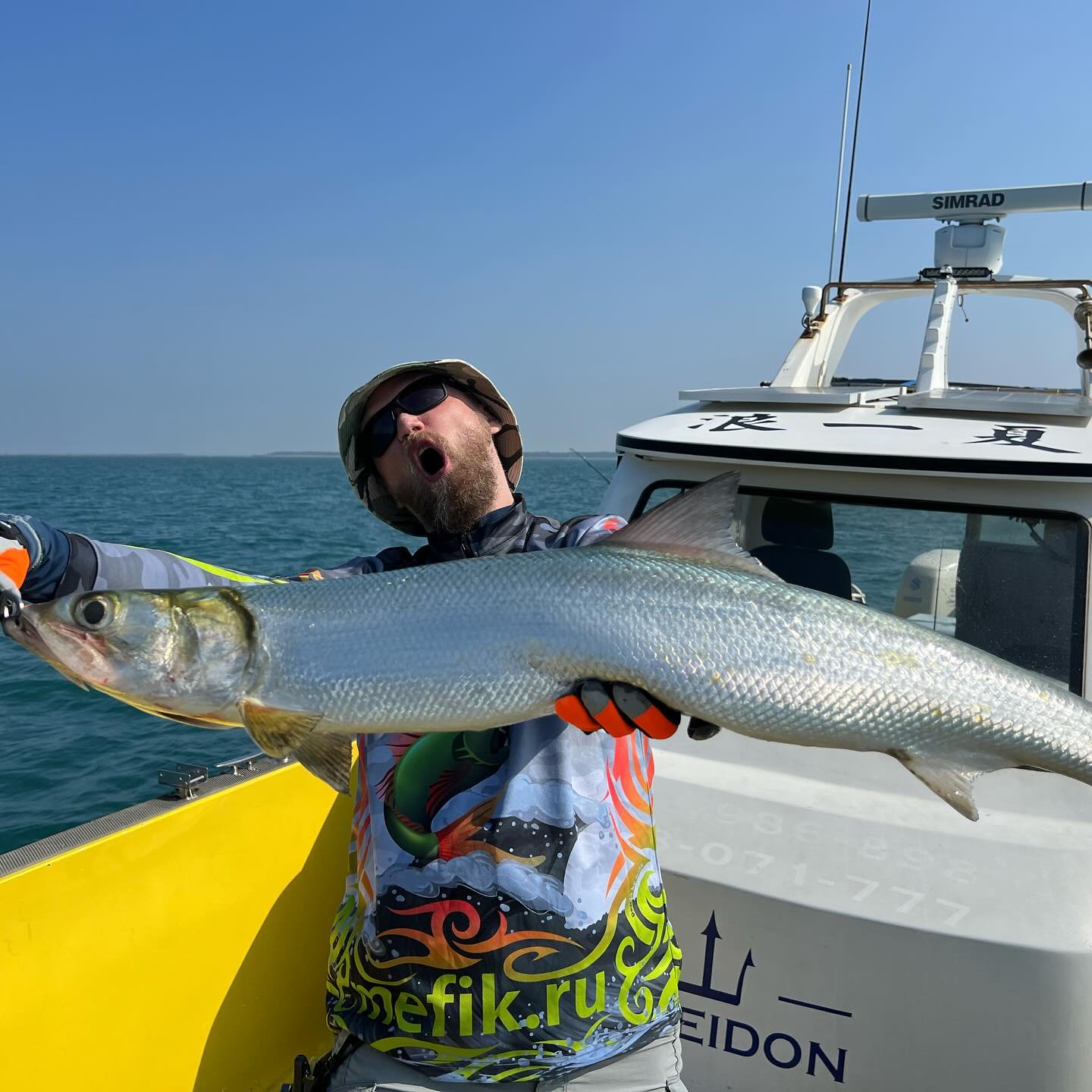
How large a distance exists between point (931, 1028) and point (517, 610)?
185 centimetres

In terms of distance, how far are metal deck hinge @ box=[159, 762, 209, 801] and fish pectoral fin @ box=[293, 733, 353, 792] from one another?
Answer: 1.57m

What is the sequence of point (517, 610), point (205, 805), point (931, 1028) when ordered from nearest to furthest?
point (517, 610) → point (931, 1028) → point (205, 805)

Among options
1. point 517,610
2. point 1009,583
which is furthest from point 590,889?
point 1009,583

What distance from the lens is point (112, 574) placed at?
2.49 meters

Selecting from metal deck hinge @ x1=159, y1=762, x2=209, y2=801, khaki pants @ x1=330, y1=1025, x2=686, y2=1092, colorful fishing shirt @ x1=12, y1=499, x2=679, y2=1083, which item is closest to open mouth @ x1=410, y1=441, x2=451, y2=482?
colorful fishing shirt @ x1=12, y1=499, x2=679, y2=1083

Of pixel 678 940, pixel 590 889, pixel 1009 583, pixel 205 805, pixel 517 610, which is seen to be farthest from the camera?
pixel 1009 583

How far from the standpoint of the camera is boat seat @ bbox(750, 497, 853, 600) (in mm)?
4059

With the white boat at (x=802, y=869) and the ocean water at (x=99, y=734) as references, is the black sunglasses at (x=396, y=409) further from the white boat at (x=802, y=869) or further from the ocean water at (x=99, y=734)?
the white boat at (x=802, y=869)

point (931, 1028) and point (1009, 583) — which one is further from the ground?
point (1009, 583)

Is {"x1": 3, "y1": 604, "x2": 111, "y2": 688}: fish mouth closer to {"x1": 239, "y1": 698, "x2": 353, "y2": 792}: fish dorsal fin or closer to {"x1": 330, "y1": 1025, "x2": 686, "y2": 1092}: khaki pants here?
{"x1": 239, "y1": 698, "x2": 353, "y2": 792}: fish dorsal fin

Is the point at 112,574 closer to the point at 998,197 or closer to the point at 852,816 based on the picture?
the point at 852,816

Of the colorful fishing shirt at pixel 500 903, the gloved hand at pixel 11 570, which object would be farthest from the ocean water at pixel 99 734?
the colorful fishing shirt at pixel 500 903

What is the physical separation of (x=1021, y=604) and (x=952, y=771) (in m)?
1.82

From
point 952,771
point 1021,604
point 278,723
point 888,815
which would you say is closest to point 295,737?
point 278,723
